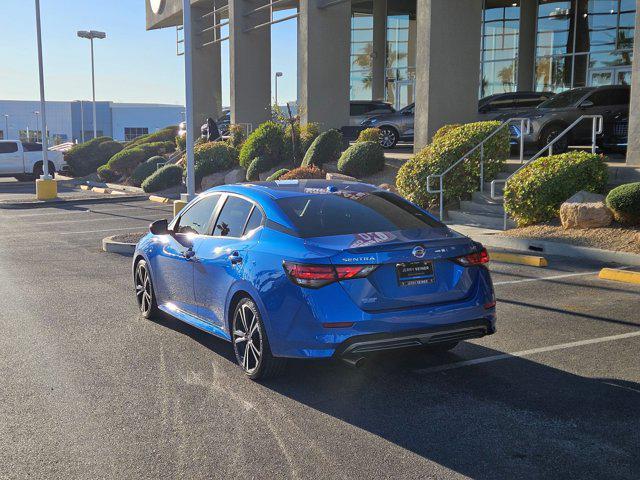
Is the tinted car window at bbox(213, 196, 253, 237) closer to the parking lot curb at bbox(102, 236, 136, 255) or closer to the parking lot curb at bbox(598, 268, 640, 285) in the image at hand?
the parking lot curb at bbox(598, 268, 640, 285)

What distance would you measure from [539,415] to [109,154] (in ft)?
116

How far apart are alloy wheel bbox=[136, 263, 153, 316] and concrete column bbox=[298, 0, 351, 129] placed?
18771 millimetres

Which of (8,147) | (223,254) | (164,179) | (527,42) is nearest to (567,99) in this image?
(164,179)

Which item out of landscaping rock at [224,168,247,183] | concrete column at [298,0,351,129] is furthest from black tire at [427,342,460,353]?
concrete column at [298,0,351,129]

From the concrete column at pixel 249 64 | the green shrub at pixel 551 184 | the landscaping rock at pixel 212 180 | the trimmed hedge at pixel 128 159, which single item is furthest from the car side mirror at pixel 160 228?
the trimmed hedge at pixel 128 159

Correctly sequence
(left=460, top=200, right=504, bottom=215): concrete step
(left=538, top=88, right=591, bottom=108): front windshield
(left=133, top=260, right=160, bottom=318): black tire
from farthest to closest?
1. (left=538, top=88, right=591, bottom=108): front windshield
2. (left=460, top=200, right=504, bottom=215): concrete step
3. (left=133, top=260, right=160, bottom=318): black tire

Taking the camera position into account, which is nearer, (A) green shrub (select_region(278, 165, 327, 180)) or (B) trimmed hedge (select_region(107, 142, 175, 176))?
(A) green shrub (select_region(278, 165, 327, 180))

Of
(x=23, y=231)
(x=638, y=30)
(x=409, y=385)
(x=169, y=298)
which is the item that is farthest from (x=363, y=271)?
(x=23, y=231)

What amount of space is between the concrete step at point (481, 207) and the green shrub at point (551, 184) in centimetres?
134

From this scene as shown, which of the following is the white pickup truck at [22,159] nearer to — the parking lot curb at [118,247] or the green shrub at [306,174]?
the green shrub at [306,174]

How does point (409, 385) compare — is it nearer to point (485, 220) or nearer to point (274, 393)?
point (274, 393)

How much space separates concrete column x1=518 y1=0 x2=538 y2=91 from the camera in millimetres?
36000

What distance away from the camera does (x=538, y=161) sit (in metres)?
14.6

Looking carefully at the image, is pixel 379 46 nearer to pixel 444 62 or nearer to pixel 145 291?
pixel 444 62
